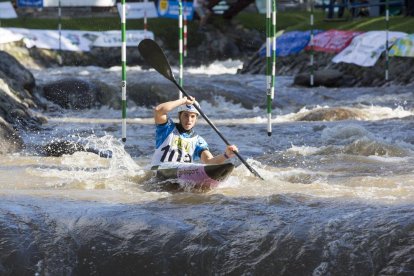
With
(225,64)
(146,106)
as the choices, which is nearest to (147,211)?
(146,106)

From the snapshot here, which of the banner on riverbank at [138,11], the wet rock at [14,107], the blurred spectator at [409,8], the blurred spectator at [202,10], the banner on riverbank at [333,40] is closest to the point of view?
the wet rock at [14,107]

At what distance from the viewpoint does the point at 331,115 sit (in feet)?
38.5

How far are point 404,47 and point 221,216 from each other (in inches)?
456

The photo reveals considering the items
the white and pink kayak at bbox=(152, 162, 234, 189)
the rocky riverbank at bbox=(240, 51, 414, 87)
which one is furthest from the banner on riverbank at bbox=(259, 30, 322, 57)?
the white and pink kayak at bbox=(152, 162, 234, 189)

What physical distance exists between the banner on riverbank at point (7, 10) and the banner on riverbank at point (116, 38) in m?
3.61

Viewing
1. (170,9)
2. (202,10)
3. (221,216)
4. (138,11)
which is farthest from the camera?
(202,10)

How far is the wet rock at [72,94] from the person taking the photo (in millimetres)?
13945

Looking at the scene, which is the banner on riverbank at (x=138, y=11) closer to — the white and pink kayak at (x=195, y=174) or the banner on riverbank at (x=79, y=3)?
the banner on riverbank at (x=79, y=3)

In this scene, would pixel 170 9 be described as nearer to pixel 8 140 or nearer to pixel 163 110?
pixel 8 140

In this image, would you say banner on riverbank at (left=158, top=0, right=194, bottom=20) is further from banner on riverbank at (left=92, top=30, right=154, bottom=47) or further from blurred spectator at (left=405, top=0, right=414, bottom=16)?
blurred spectator at (left=405, top=0, right=414, bottom=16)

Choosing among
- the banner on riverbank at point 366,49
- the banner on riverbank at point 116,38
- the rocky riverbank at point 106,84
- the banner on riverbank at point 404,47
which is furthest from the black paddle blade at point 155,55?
the banner on riverbank at point 116,38

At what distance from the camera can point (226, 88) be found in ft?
49.8

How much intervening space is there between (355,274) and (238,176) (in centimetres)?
257

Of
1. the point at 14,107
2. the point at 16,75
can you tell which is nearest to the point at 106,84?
the point at 16,75
